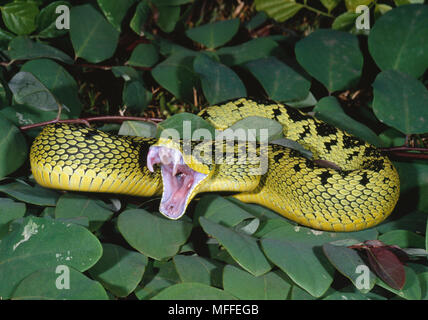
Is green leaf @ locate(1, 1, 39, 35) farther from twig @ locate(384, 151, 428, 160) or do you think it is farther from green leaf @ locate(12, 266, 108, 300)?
twig @ locate(384, 151, 428, 160)

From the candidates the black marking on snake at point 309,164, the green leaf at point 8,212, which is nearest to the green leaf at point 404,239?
the black marking on snake at point 309,164

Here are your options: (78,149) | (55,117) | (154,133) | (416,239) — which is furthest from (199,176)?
(416,239)

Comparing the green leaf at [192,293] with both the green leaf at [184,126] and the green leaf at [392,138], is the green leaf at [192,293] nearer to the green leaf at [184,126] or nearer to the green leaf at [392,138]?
the green leaf at [184,126]

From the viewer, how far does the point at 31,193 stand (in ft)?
4.36

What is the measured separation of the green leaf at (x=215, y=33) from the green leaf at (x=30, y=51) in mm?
665

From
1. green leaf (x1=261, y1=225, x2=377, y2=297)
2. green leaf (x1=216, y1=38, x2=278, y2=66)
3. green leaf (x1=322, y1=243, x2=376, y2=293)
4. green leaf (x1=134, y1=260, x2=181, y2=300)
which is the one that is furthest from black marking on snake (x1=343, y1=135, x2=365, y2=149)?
green leaf (x1=134, y1=260, x2=181, y2=300)

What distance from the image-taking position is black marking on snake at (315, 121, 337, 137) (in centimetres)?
189

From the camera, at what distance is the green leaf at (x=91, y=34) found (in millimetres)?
1753

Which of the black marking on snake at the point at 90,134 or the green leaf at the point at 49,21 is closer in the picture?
the black marking on snake at the point at 90,134

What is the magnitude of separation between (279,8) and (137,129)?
118cm

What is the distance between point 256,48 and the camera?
2076 mm

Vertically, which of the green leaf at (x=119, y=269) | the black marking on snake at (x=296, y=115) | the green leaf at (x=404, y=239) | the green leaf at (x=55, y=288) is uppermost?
the black marking on snake at (x=296, y=115)

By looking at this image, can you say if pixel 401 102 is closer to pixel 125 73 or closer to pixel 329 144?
pixel 329 144

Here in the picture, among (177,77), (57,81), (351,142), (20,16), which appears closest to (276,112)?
(351,142)
